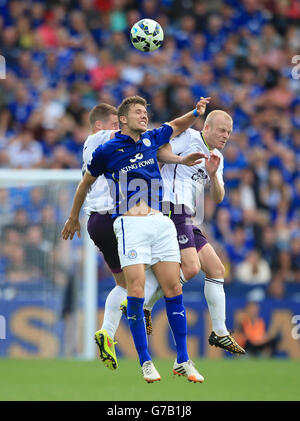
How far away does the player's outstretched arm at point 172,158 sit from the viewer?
7.76 metres

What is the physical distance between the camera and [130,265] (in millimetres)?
7754

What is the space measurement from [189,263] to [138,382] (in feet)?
16.9

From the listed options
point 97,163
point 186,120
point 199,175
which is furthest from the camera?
point 199,175

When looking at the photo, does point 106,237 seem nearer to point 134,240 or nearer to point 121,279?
point 121,279

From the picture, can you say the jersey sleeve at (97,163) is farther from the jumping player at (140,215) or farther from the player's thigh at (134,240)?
the player's thigh at (134,240)

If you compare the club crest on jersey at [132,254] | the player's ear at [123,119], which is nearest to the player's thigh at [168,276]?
the club crest on jersey at [132,254]

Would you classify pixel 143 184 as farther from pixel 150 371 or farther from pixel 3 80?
pixel 3 80

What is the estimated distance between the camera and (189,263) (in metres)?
8.37

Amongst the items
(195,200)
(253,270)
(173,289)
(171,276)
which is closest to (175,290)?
(173,289)

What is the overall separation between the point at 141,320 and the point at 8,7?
45.9 ft

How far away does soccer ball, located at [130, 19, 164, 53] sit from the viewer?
8125 millimetres

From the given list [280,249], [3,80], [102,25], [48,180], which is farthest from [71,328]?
[102,25]

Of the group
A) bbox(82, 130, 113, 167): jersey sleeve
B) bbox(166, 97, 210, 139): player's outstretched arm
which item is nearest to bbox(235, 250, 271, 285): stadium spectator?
bbox(82, 130, 113, 167): jersey sleeve

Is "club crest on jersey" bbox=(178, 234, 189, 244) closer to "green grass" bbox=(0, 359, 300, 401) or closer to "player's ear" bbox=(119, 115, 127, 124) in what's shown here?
"player's ear" bbox=(119, 115, 127, 124)
